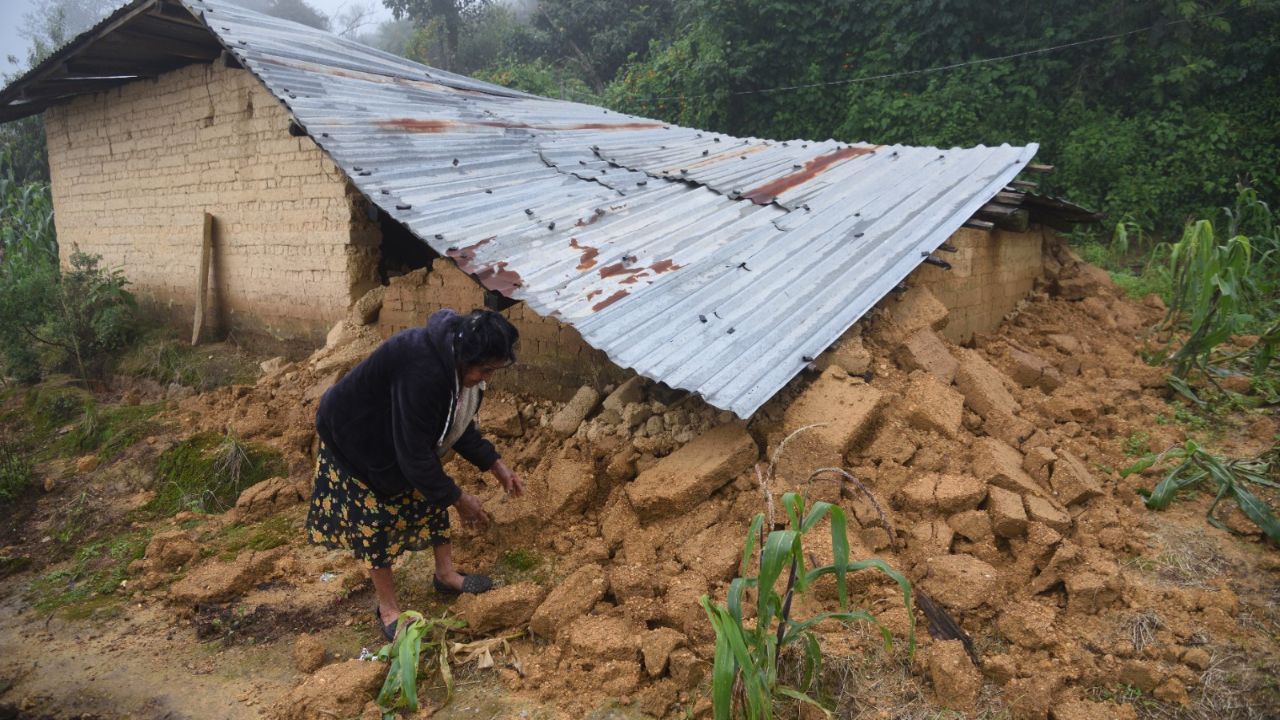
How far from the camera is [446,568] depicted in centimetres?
369

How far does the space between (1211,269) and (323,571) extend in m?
5.84

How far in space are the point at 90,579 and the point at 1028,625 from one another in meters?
4.81

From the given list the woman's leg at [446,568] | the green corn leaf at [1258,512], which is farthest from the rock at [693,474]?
the green corn leaf at [1258,512]

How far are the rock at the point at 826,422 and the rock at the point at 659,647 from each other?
902mm

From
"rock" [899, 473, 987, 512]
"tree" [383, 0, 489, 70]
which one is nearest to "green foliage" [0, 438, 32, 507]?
"rock" [899, 473, 987, 512]

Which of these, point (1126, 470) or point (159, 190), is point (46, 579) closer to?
point (159, 190)

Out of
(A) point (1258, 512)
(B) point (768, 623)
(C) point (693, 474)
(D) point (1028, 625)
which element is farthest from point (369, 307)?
(A) point (1258, 512)

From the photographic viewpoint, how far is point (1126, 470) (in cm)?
400

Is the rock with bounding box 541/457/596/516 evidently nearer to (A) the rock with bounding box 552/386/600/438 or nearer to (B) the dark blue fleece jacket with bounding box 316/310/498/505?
(A) the rock with bounding box 552/386/600/438

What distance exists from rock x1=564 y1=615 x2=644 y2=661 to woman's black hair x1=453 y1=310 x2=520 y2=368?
3.89ft

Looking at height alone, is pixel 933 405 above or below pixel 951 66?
below

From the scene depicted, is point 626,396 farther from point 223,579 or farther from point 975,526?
point 223,579

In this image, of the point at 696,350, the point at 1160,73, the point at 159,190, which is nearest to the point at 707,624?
the point at 696,350

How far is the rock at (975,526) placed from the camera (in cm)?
343
